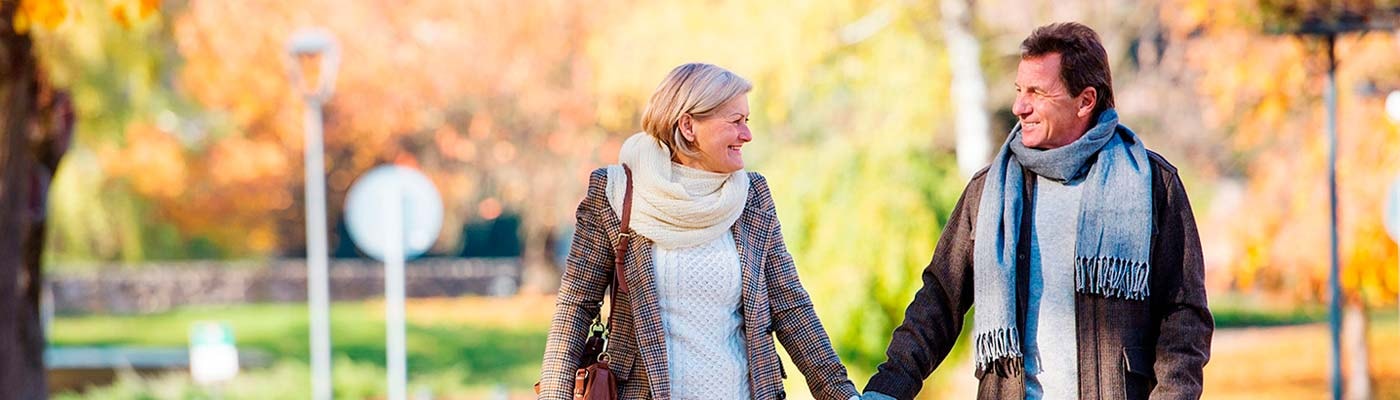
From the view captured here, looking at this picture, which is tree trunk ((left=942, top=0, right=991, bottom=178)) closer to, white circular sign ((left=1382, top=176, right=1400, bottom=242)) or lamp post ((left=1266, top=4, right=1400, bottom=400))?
lamp post ((left=1266, top=4, right=1400, bottom=400))

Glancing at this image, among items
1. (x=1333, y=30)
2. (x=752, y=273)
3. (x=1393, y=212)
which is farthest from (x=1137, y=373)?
(x=1393, y=212)

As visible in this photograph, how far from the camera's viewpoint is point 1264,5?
1243 cm

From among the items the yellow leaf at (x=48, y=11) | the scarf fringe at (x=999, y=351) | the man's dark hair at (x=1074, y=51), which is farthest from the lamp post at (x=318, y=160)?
the man's dark hair at (x=1074, y=51)

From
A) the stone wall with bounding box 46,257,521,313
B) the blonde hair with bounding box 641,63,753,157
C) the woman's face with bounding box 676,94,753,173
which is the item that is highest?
the blonde hair with bounding box 641,63,753,157

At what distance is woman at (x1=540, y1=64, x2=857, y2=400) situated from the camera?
443 centimetres

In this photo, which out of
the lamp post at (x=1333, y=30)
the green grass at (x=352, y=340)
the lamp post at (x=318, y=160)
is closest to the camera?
the lamp post at (x=1333, y=30)

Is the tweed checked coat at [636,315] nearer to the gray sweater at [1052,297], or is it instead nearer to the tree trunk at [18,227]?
the gray sweater at [1052,297]

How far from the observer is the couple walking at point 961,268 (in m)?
4.12

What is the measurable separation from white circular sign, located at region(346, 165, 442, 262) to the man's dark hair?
7.91 m

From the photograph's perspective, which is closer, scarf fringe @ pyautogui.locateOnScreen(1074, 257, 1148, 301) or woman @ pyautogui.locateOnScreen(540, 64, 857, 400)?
scarf fringe @ pyautogui.locateOnScreen(1074, 257, 1148, 301)

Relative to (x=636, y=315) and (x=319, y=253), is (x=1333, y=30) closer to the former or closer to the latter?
(x=636, y=315)

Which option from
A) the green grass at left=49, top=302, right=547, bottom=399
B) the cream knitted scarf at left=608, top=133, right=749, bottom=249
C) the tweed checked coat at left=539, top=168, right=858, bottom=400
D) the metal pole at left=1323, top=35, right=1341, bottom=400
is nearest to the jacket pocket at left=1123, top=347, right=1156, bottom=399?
the tweed checked coat at left=539, top=168, right=858, bottom=400

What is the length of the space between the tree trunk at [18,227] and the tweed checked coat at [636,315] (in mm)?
7607

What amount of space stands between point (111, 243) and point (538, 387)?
31.6 m
